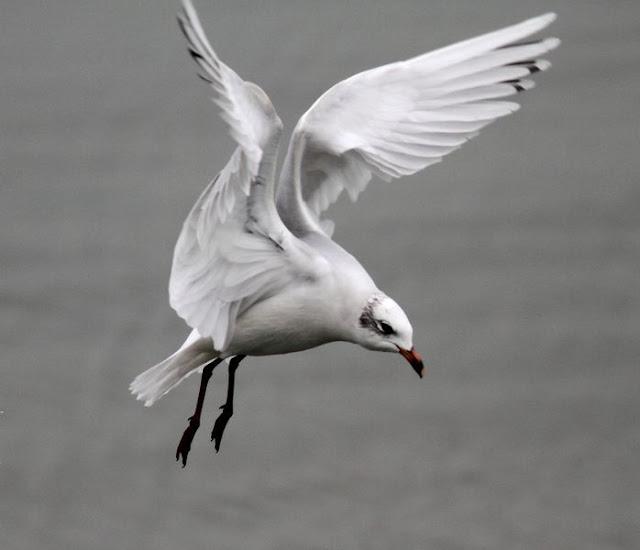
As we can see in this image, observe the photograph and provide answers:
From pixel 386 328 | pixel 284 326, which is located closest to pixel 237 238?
pixel 284 326

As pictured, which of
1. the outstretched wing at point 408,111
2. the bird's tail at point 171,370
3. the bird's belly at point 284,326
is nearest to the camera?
the bird's belly at point 284,326

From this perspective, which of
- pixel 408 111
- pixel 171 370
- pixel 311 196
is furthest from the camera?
pixel 311 196

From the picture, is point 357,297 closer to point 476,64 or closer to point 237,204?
point 237,204

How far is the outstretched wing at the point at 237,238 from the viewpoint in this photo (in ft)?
12.8

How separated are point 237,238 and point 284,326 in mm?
266

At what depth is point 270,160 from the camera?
4.04m

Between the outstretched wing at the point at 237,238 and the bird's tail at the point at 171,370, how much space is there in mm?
295

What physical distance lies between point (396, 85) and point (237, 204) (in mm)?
748

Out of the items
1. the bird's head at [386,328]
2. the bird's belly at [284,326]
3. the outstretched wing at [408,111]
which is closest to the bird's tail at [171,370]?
the bird's belly at [284,326]

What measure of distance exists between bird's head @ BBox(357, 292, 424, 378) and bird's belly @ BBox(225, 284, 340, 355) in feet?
0.33

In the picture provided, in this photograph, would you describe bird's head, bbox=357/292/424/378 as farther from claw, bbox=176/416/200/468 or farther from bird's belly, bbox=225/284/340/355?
claw, bbox=176/416/200/468

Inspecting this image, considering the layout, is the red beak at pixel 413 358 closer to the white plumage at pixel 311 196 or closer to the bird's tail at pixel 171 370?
the white plumage at pixel 311 196

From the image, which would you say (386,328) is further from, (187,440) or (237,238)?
(187,440)

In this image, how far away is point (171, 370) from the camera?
4.82 meters
